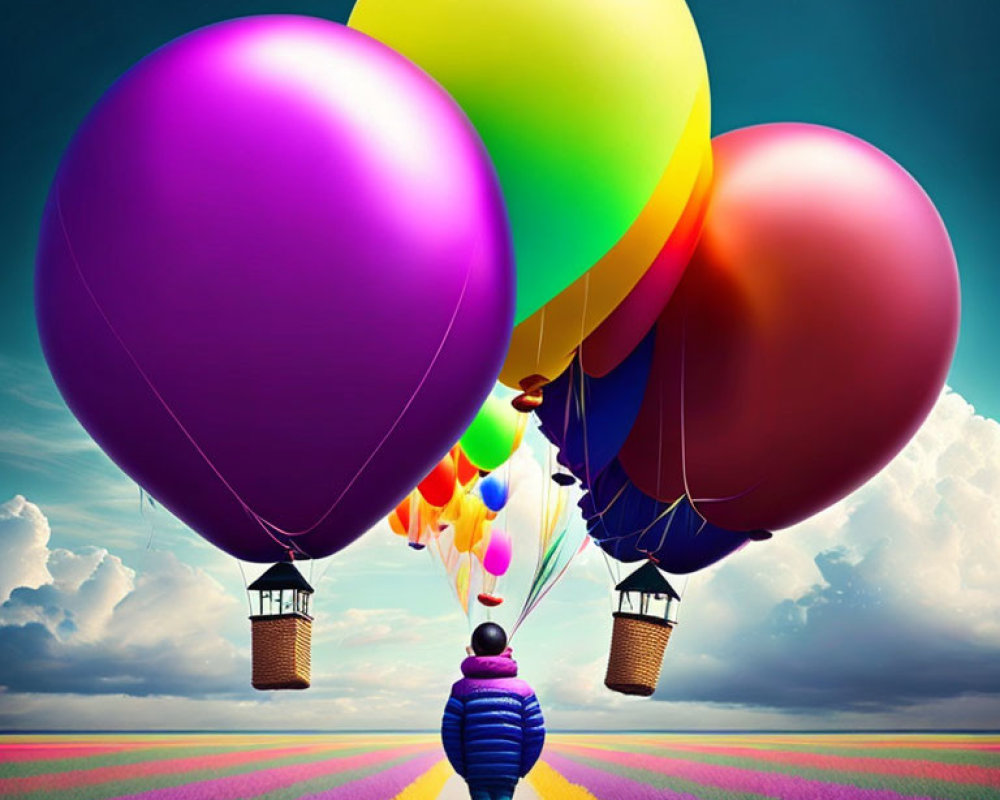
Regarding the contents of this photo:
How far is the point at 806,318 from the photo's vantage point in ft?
13.3

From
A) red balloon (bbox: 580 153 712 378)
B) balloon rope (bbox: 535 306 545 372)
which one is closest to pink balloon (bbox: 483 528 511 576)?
red balloon (bbox: 580 153 712 378)

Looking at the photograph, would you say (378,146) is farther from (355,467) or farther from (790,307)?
(790,307)

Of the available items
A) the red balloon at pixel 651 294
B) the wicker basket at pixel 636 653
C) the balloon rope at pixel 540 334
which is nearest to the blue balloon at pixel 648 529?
the wicker basket at pixel 636 653

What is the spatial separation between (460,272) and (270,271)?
1.99 ft

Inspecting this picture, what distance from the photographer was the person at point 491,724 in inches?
199

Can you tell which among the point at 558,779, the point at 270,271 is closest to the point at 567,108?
the point at 270,271

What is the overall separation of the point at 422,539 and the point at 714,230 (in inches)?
209

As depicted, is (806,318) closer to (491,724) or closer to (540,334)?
(540,334)

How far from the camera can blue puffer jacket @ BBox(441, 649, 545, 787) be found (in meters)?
5.05

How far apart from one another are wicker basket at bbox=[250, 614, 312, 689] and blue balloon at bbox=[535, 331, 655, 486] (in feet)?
5.79

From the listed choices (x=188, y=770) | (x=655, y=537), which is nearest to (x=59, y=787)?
A: (x=188, y=770)

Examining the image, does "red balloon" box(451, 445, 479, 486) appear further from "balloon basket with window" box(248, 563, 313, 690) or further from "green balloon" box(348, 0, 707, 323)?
"green balloon" box(348, 0, 707, 323)

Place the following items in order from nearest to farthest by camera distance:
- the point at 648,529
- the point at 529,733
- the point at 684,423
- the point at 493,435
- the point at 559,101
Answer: the point at 559,101 → the point at 684,423 → the point at 529,733 → the point at 648,529 → the point at 493,435

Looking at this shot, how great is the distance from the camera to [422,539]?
8.72 meters
